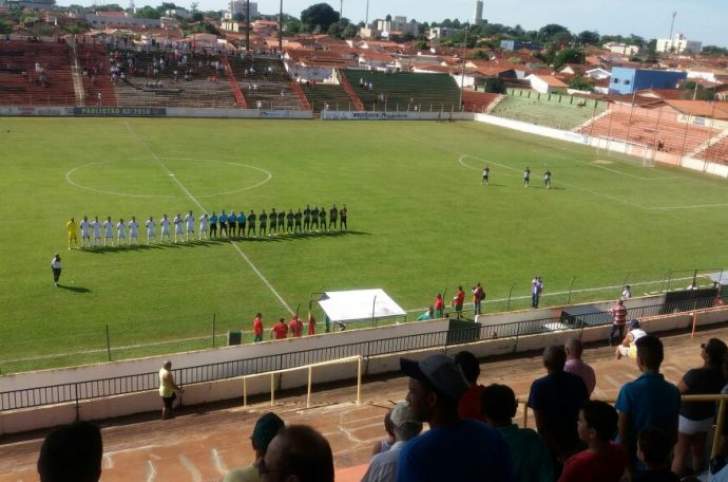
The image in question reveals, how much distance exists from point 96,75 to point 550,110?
44731mm

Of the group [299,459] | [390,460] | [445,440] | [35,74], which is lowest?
[35,74]

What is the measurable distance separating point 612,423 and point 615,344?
1284 centimetres

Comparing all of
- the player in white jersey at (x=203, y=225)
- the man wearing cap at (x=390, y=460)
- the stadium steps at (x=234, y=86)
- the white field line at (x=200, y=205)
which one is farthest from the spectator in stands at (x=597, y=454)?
the stadium steps at (x=234, y=86)

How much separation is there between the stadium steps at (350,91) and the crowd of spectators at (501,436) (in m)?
65.0

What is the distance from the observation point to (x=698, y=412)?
282 inches

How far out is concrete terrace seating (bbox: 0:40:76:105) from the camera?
192ft

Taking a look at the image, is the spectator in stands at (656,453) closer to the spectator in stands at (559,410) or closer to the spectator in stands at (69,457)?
the spectator in stands at (559,410)

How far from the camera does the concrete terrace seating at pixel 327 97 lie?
227 ft

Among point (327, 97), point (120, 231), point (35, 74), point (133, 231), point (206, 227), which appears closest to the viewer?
point (120, 231)

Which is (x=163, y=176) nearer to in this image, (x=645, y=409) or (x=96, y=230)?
(x=96, y=230)

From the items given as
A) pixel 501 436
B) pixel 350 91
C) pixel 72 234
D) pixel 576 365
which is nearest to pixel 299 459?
pixel 501 436

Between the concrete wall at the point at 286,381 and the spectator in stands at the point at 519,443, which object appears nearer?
the spectator in stands at the point at 519,443

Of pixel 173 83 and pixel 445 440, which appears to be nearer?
pixel 445 440

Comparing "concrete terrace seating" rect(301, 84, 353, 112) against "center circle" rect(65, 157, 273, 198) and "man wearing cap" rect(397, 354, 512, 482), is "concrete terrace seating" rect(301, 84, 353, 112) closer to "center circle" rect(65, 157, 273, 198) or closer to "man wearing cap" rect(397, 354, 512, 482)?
"center circle" rect(65, 157, 273, 198)
